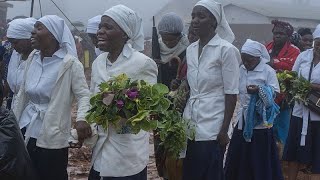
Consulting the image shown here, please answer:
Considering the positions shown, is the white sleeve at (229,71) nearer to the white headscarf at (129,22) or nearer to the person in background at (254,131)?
the white headscarf at (129,22)

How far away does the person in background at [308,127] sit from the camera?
6699 millimetres

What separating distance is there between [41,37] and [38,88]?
1.45 ft

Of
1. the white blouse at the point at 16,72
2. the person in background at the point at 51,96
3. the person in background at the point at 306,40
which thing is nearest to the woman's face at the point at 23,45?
the white blouse at the point at 16,72

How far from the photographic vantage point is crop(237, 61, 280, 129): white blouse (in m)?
6.30

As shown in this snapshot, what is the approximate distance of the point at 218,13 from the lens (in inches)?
196

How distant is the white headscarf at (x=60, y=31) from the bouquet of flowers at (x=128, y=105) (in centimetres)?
90

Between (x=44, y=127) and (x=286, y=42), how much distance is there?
13.3 ft

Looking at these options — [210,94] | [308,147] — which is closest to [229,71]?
[210,94]

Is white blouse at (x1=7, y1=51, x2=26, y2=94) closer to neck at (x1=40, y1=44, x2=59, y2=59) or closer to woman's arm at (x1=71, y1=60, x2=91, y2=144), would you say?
neck at (x1=40, y1=44, x2=59, y2=59)

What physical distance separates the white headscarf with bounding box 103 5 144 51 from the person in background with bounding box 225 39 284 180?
2.06 m

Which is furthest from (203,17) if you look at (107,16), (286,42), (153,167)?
(153,167)

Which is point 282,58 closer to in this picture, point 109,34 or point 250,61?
point 250,61

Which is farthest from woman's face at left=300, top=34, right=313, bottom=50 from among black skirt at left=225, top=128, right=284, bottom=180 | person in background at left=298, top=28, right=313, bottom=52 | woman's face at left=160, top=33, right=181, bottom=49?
woman's face at left=160, top=33, right=181, bottom=49

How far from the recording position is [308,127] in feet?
→ 22.1
